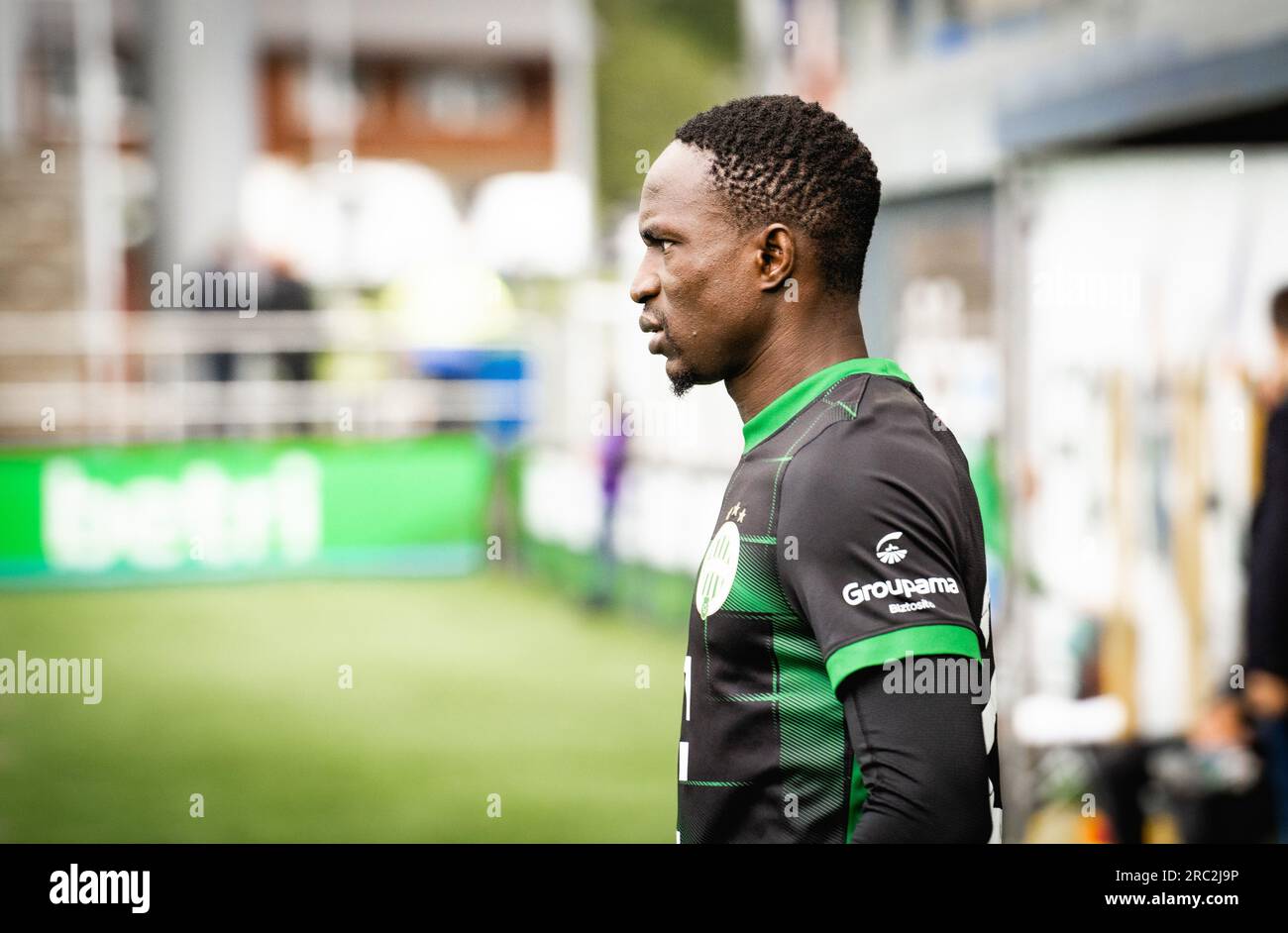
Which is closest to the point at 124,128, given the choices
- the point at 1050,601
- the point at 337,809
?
the point at 337,809

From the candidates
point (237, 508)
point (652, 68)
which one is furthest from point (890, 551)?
point (652, 68)

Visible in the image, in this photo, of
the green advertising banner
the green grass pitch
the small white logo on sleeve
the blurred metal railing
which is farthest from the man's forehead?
the blurred metal railing

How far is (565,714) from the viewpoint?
915 cm

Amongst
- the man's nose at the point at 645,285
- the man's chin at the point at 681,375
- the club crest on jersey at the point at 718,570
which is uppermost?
the man's nose at the point at 645,285

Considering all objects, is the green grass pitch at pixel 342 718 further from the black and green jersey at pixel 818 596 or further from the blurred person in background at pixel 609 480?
the black and green jersey at pixel 818 596

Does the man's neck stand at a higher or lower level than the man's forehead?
lower

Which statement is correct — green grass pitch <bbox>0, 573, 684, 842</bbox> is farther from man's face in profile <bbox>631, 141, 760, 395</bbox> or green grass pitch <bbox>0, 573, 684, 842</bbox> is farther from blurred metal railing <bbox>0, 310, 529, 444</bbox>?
man's face in profile <bbox>631, 141, 760, 395</bbox>

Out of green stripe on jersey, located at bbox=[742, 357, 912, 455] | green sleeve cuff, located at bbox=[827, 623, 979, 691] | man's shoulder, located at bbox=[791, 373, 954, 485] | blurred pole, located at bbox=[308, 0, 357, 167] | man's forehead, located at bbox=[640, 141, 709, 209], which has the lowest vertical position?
green sleeve cuff, located at bbox=[827, 623, 979, 691]

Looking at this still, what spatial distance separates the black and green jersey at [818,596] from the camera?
182cm

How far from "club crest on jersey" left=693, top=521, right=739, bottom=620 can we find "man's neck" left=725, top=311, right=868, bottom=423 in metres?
0.19

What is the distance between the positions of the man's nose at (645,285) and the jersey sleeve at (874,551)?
346 millimetres

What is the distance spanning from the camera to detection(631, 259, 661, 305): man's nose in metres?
2.12

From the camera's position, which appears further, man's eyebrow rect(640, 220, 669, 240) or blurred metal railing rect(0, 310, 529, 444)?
blurred metal railing rect(0, 310, 529, 444)

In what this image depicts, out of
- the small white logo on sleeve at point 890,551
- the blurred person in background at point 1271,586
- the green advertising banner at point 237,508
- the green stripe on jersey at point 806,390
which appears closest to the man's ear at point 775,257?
the green stripe on jersey at point 806,390
